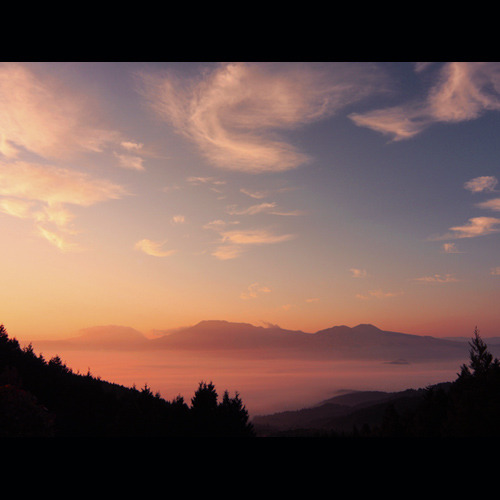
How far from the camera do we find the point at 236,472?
1.84 m

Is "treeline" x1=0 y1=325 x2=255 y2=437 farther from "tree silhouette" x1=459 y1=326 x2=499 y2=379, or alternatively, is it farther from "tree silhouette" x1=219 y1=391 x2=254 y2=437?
"tree silhouette" x1=459 y1=326 x2=499 y2=379

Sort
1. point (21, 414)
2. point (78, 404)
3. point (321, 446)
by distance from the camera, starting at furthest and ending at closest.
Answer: point (78, 404), point (21, 414), point (321, 446)

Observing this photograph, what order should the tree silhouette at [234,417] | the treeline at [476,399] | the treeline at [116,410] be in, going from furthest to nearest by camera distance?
the tree silhouette at [234,417], the treeline at [116,410], the treeline at [476,399]

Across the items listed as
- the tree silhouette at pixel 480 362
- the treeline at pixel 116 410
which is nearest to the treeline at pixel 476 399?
the tree silhouette at pixel 480 362

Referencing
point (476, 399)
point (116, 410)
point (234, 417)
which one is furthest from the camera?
point (234, 417)

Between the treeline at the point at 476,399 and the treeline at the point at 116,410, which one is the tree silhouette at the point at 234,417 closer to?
→ the treeline at the point at 116,410

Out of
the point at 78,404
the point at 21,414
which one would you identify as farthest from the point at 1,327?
the point at 21,414

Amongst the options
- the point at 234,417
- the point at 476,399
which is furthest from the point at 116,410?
the point at 476,399

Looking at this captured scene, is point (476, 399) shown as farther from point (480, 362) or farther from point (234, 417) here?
point (234, 417)

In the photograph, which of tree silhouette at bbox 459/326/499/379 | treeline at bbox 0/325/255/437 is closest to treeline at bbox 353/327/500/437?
tree silhouette at bbox 459/326/499/379
